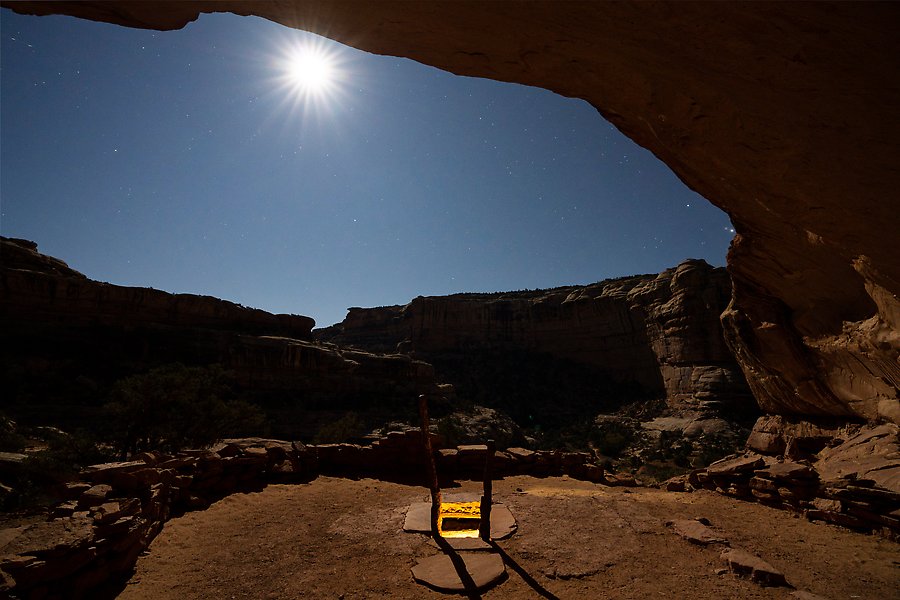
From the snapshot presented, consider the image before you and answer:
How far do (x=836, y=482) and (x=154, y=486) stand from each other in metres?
12.9

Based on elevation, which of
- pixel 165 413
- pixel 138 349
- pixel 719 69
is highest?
pixel 719 69

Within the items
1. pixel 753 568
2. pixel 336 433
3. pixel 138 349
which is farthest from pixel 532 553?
pixel 138 349

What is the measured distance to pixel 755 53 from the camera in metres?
3.42

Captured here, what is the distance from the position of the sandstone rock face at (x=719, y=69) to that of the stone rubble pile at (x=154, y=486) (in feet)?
18.6

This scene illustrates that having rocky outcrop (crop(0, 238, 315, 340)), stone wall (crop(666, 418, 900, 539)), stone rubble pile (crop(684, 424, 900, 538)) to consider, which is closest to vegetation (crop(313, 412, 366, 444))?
stone rubble pile (crop(684, 424, 900, 538))

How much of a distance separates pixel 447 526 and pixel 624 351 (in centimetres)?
5358

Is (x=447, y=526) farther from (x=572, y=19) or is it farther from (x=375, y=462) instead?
(x=572, y=19)

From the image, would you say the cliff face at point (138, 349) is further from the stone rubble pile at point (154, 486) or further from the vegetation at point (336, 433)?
the stone rubble pile at point (154, 486)

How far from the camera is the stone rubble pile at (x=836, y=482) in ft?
23.2

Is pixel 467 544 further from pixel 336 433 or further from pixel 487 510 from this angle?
pixel 336 433

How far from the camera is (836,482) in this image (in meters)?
7.86

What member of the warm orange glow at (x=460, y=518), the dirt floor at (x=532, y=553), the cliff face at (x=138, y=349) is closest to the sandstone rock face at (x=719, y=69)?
the dirt floor at (x=532, y=553)

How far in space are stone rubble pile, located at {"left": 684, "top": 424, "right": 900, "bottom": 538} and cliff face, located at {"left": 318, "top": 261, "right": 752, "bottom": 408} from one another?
28.7m

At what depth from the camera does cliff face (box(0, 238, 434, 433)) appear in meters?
Answer: 32.1
